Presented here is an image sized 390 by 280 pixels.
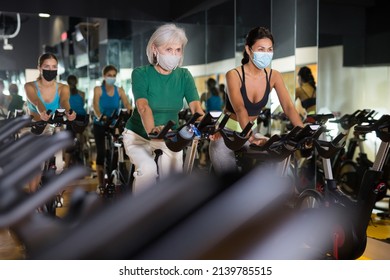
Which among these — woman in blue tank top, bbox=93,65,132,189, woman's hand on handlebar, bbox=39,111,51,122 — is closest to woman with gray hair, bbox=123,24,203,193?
woman's hand on handlebar, bbox=39,111,51,122

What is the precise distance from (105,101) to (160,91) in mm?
2278

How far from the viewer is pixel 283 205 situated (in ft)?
12.0

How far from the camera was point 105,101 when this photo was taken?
545 cm

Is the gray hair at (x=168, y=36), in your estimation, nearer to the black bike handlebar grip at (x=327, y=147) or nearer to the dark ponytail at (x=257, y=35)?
the dark ponytail at (x=257, y=35)

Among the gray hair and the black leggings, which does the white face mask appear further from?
the black leggings

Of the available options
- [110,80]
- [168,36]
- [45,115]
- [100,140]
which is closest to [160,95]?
[168,36]

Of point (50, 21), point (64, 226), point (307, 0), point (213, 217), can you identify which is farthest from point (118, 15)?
point (64, 226)

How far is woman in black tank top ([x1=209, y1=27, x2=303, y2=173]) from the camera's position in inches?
133

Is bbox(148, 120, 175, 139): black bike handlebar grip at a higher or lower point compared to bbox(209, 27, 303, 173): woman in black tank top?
lower

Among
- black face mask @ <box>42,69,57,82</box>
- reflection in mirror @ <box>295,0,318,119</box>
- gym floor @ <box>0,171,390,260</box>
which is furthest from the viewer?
reflection in mirror @ <box>295,0,318,119</box>

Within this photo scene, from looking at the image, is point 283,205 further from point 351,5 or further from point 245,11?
point 351,5

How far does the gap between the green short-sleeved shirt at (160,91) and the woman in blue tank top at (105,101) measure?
2037 mm

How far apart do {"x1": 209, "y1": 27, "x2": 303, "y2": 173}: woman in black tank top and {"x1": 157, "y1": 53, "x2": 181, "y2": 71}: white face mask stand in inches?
14.7

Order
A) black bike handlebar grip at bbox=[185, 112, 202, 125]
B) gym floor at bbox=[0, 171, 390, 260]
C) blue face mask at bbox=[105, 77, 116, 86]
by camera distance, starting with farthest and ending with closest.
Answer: blue face mask at bbox=[105, 77, 116, 86] < gym floor at bbox=[0, 171, 390, 260] < black bike handlebar grip at bbox=[185, 112, 202, 125]
